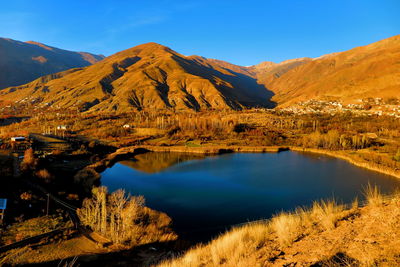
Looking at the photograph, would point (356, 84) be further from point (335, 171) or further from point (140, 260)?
point (140, 260)

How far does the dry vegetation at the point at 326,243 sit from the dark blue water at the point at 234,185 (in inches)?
507

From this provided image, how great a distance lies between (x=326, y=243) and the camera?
7.60 m

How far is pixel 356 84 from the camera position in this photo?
508 feet

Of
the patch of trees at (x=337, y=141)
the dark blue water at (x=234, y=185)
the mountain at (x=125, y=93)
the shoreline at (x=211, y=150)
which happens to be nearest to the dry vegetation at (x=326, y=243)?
the dark blue water at (x=234, y=185)

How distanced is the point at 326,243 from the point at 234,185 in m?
29.4

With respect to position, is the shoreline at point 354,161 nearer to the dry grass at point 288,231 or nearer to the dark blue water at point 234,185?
the dark blue water at point 234,185

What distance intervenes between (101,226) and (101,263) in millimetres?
4008

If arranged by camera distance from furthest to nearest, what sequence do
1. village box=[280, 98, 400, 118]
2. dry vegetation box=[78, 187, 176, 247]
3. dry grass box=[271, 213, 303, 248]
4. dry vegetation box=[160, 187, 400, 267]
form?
village box=[280, 98, 400, 118] < dry vegetation box=[78, 187, 176, 247] < dry grass box=[271, 213, 303, 248] < dry vegetation box=[160, 187, 400, 267]

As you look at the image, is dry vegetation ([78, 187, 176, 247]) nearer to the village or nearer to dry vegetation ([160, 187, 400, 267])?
dry vegetation ([160, 187, 400, 267])

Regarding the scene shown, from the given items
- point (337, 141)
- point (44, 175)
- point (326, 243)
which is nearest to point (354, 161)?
point (337, 141)

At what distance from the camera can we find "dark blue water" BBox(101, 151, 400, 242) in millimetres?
25703

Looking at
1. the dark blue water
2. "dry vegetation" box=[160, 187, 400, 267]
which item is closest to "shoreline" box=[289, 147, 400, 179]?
the dark blue water

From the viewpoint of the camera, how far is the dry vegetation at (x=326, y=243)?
20.7ft

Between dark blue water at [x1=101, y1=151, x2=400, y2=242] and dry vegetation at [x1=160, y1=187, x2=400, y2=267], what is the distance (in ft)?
42.3
